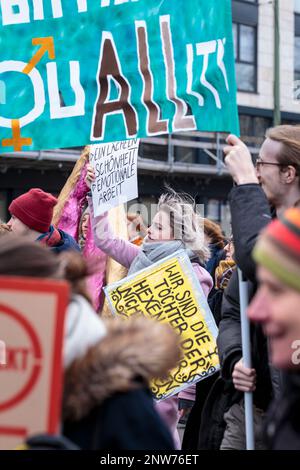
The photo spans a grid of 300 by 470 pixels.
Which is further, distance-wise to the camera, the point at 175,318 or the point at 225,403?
the point at 175,318

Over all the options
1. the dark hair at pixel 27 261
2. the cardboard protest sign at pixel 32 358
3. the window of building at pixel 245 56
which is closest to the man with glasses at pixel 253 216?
the dark hair at pixel 27 261

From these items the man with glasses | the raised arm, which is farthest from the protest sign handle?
the raised arm

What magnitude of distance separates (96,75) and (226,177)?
79.7ft

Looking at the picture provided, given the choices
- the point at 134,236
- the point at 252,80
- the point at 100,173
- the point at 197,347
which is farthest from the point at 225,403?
the point at 252,80

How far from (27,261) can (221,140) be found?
27.5m

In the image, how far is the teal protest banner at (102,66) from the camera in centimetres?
466

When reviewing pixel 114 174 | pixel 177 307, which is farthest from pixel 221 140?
pixel 177 307

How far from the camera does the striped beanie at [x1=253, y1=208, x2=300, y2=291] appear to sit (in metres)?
1.85

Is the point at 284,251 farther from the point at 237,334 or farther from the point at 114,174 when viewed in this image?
the point at 114,174

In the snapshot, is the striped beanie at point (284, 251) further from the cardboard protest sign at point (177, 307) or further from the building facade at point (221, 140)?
the building facade at point (221, 140)

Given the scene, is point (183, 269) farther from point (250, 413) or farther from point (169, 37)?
point (250, 413)

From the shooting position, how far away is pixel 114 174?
614cm

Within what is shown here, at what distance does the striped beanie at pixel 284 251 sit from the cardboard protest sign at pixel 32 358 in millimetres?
446

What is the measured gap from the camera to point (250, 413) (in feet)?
11.4
